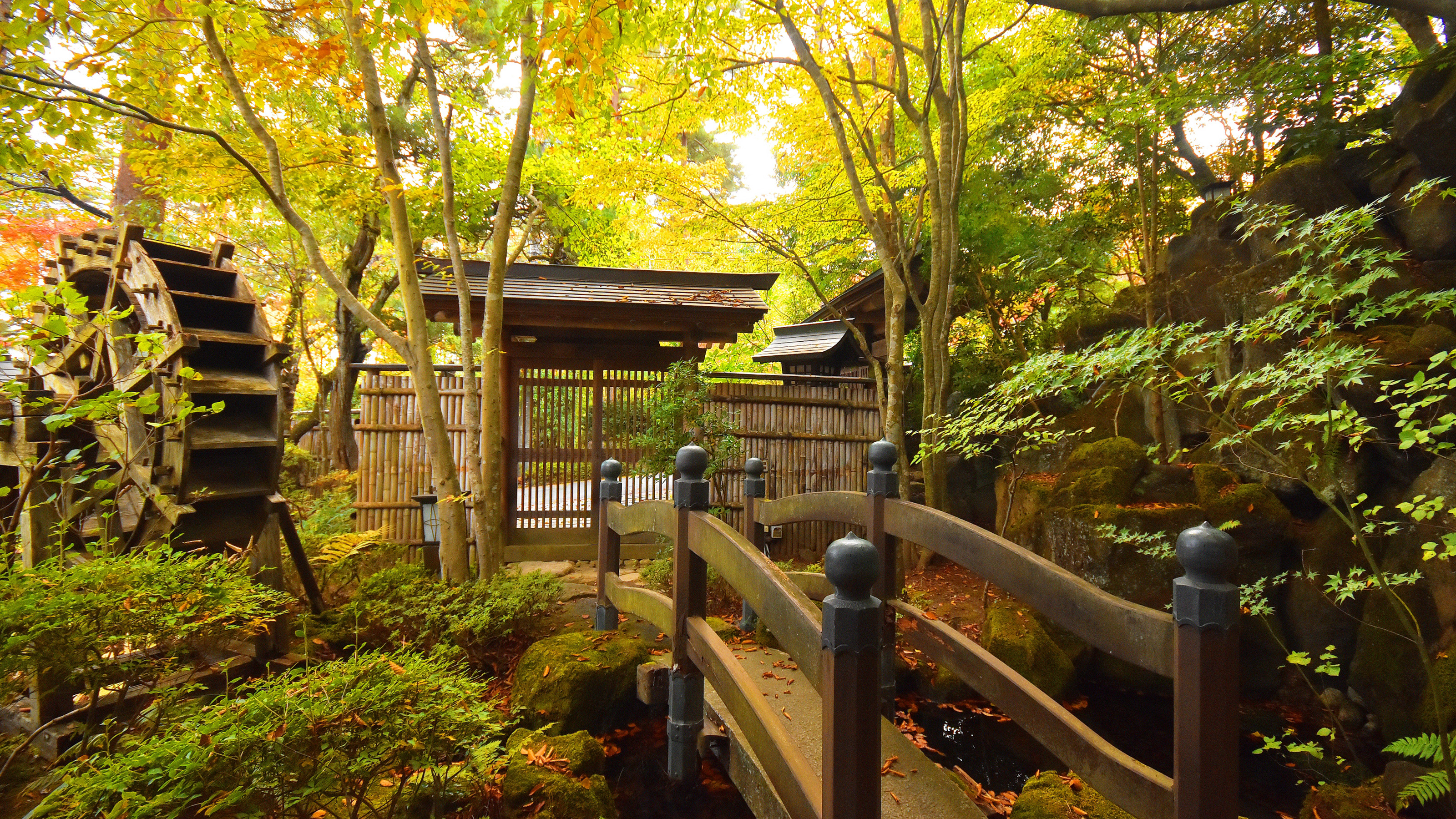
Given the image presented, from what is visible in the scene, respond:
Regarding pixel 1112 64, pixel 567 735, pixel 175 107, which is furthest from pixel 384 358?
pixel 1112 64

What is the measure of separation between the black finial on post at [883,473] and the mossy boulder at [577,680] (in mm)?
2461

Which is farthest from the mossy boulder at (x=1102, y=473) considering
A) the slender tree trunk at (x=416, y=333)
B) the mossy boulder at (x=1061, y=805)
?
the slender tree trunk at (x=416, y=333)

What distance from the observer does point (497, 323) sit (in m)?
5.51

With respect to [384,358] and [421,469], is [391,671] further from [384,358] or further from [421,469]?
[384,358]

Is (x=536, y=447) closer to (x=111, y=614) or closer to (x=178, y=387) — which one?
(x=178, y=387)

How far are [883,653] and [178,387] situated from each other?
18.5 ft

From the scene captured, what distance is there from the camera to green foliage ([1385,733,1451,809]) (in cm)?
308

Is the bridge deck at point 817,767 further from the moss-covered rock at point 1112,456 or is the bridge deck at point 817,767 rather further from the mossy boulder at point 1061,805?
the moss-covered rock at point 1112,456

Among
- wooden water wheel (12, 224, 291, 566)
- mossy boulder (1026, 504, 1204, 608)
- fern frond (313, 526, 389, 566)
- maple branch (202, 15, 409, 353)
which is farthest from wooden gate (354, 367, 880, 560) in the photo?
mossy boulder (1026, 504, 1204, 608)

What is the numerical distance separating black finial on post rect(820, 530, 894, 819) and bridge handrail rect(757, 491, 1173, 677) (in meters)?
0.77

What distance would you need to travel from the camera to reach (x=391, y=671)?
8.57 ft

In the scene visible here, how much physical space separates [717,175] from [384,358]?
11636 millimetres

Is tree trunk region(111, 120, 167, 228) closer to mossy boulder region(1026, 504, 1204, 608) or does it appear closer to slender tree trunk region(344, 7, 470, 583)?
slender tree trunk region(344, 7, 470, 583)

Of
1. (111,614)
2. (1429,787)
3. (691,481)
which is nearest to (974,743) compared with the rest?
(1429,787)
